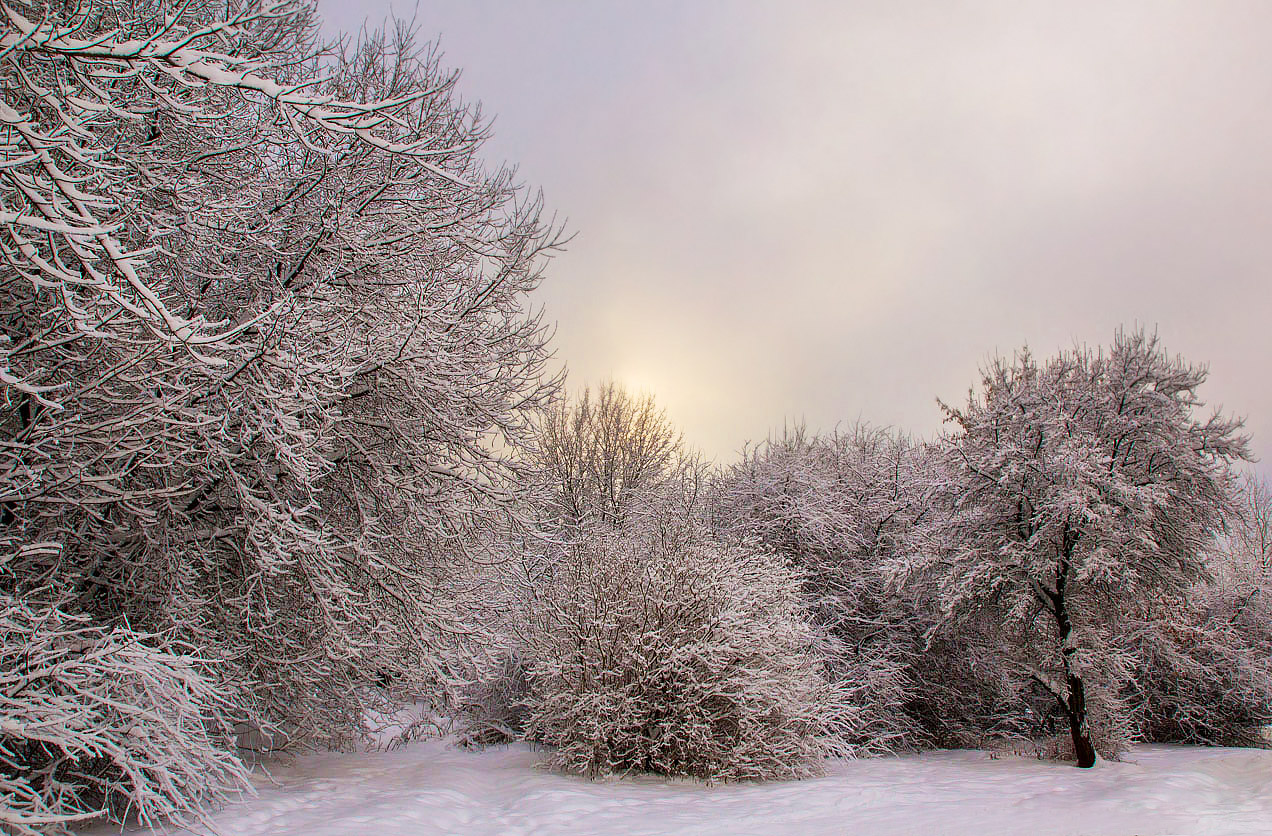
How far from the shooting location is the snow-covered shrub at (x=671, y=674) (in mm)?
8695

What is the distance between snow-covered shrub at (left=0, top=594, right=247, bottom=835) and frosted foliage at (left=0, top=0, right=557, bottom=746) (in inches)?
21.9

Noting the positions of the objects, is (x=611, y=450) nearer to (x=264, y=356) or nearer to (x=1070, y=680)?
(x=1070, y=680)

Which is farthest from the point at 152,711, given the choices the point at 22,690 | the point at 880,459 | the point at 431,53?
the point at 880,459

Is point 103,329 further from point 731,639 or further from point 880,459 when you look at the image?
point 880,459

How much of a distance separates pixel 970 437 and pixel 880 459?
5720mm

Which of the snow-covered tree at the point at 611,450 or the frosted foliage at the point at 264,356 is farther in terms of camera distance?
the snow-covered tree at the point at 611,450

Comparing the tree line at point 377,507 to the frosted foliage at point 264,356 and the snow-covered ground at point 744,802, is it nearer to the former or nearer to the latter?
the frosted foliage at point 264,356

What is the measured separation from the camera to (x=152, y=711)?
4.32 meters

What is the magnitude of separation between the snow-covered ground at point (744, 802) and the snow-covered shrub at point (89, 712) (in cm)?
110

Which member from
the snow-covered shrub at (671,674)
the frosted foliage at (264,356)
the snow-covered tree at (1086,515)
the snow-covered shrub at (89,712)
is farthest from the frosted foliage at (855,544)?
the snow-covered shrub at (89,712)

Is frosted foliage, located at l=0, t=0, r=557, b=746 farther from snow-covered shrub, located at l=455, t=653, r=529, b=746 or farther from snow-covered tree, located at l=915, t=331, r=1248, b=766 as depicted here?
snow-covered tree, located at l=915, t=331, r=1248, b=766

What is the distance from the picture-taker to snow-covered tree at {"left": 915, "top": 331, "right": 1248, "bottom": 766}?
10000 millimetres

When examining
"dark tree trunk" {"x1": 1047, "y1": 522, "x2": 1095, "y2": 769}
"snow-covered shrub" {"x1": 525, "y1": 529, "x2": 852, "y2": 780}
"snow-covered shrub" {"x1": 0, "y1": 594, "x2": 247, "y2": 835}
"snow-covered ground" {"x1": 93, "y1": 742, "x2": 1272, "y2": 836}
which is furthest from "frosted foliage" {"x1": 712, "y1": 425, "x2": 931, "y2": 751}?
"snow-covered shrub" {"x1": 0, "y1": 594, "x2": 247, "y2": 835}

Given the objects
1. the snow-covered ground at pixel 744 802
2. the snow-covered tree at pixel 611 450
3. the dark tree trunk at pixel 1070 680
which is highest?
the snow-covered tree at pixel 611 450
